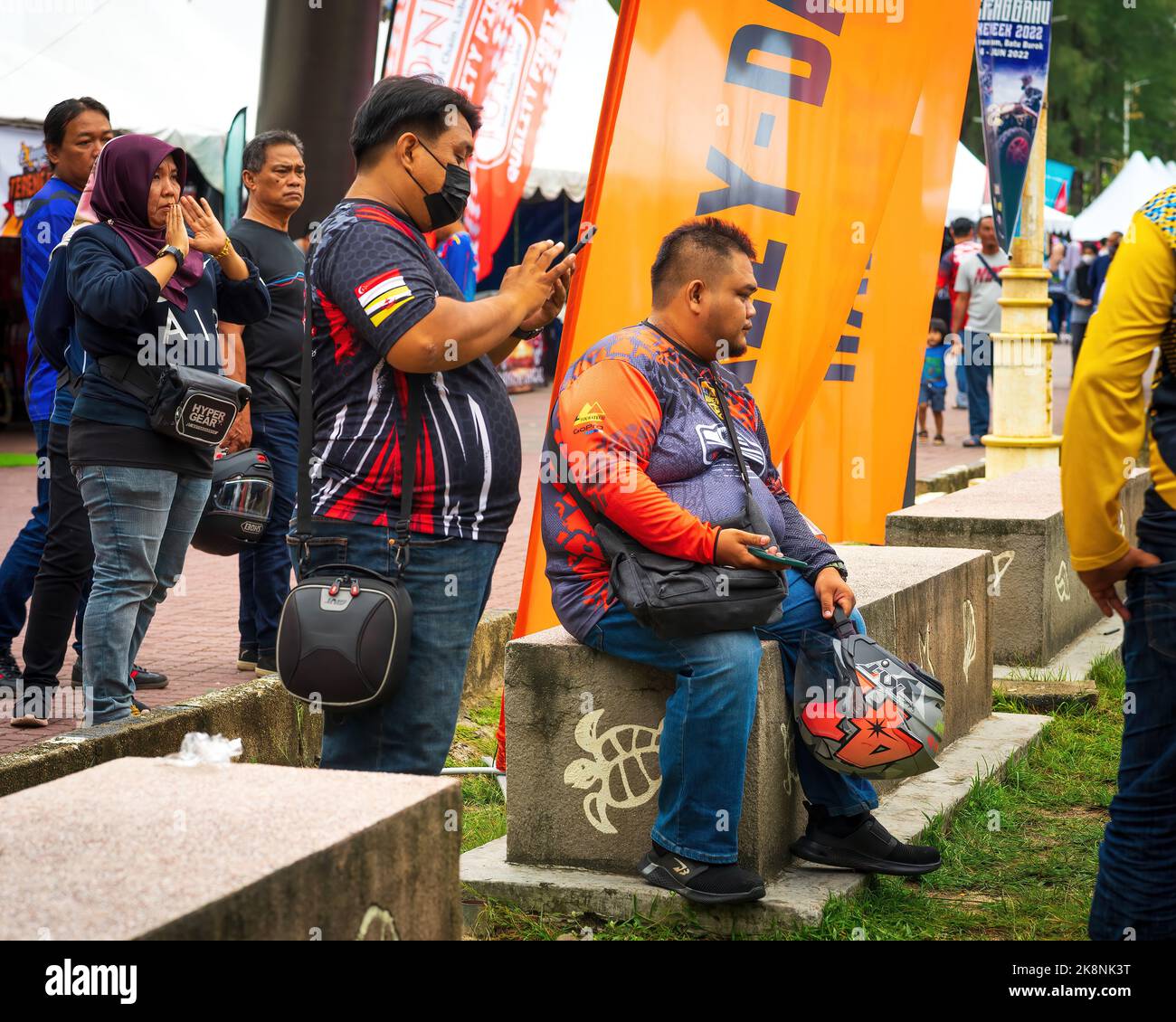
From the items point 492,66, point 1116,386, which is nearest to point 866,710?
point 1116,386

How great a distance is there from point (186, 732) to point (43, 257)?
2025 mm

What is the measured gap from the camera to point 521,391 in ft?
71.5

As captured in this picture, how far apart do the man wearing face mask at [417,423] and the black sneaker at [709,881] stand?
0.74m

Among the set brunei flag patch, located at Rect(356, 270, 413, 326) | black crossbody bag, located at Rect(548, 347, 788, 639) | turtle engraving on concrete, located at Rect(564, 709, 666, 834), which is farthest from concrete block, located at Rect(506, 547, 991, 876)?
brunei flag patch, located at Rect(356, 270, 413, 326)

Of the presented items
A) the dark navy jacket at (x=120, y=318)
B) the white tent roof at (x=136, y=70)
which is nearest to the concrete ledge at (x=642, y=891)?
the dark navy jacket at (x=120, y=318)

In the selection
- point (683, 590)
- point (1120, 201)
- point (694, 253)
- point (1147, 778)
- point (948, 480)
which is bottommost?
point (1147, 778)

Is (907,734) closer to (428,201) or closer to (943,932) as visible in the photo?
(943,932)

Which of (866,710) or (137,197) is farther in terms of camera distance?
(137,197)

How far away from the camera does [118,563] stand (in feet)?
15.3

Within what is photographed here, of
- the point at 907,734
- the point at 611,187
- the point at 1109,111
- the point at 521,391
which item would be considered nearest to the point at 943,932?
the point at 907,734

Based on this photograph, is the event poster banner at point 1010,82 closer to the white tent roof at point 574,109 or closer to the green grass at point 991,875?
the green grass at point 991,875

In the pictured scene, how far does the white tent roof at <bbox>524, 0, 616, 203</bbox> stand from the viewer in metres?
17.5

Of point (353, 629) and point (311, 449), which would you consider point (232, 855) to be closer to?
point (353, 629)

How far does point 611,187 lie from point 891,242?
259 cm
